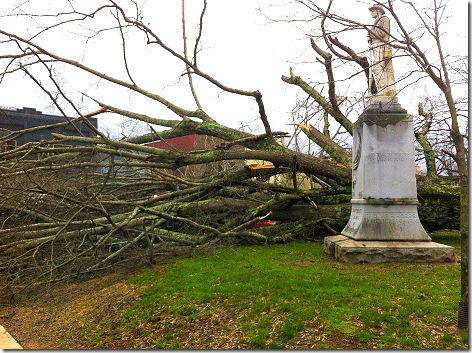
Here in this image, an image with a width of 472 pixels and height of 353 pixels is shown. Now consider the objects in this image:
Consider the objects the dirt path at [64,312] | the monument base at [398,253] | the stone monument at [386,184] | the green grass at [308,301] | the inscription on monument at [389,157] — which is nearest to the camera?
the green grass at [308,301]

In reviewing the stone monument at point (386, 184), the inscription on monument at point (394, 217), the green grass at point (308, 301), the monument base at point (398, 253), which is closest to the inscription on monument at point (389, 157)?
the stone monument at point (386, 184)

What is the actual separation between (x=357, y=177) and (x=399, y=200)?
823mm

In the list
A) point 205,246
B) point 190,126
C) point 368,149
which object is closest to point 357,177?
point 368,149

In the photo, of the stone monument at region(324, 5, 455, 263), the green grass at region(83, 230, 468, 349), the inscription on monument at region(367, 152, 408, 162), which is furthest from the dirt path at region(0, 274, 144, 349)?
the inscription on monument at region(367, 152, 408, 162)

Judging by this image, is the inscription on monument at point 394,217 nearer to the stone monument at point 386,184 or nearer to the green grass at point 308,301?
the stone monument at point 386,184

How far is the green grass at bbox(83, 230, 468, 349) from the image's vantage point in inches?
173

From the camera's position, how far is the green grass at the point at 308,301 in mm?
4383

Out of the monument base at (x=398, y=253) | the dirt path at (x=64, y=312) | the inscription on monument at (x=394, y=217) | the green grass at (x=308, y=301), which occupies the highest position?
the inscription on monument at (x=394, y=217)

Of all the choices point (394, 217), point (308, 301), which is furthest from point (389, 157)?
point (308, 301)

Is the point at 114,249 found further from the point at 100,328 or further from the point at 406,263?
the point at 406,263

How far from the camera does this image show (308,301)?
5.29 metres

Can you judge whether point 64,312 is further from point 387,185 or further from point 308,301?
point 387,185

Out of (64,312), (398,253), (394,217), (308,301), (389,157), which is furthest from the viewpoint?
(389,157)

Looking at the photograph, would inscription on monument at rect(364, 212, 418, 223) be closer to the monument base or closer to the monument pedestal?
the monument pedestal
